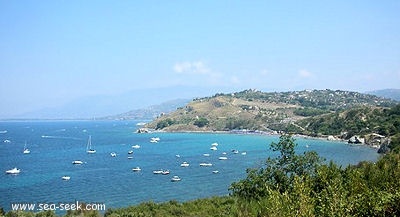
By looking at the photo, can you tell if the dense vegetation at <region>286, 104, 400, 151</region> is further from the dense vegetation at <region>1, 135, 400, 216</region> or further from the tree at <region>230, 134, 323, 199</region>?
the dense vegetation at <region>1, 135, 400, 216</region>

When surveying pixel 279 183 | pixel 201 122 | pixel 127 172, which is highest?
pixel 279 183

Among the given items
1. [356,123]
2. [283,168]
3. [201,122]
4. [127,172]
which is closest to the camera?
[283,168]

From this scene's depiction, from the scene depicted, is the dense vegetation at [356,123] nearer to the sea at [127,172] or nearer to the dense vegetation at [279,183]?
the sea at [127,172]

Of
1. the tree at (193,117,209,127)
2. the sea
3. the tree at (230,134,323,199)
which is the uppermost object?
the tree at (230,134,323,199)

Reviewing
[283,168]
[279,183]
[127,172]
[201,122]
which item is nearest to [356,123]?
[201,122]

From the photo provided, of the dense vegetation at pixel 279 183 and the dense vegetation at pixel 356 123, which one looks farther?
the dense vegetation at pixel 356 123

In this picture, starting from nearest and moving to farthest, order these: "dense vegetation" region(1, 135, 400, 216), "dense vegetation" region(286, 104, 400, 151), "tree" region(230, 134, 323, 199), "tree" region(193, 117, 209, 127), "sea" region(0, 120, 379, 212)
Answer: "dense vegetation" region(1, 135, 400, 216), "tree" region(230, 134, 323, 199), "sea" region(0, 120, 379, 212), "dense vegetation" region(286, 104, 400, 151), "tree" region(193, 117, 209, 127)

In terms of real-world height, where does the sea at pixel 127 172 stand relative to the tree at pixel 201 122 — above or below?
below

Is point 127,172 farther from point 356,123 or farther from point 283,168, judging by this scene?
point 356,123

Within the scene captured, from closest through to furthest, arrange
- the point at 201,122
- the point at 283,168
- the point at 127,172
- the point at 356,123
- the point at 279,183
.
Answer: the point at 279,183 → the point at 283,168 → the point at 127,172 → the point at 356,123 → the point at 201,122

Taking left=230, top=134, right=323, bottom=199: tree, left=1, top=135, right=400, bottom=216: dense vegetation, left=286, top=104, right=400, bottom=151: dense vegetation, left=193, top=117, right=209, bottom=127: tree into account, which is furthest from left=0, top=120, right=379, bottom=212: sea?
left=193, top=117, right=209, bottom=127: tree

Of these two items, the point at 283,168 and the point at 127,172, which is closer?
the point at 283,168

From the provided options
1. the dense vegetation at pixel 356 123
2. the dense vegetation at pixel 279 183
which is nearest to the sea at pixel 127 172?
the dense vegetation at pixel 356 123

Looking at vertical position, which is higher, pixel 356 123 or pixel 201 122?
pixel 356 123
